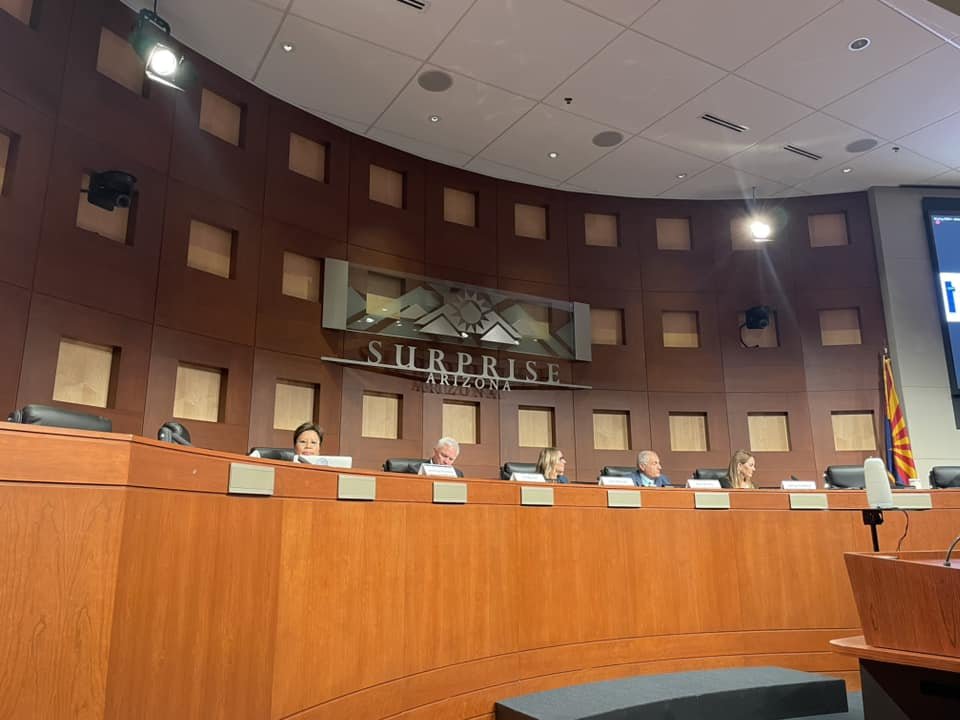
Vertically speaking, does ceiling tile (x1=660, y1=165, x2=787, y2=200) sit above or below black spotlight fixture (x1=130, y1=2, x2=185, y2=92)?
above

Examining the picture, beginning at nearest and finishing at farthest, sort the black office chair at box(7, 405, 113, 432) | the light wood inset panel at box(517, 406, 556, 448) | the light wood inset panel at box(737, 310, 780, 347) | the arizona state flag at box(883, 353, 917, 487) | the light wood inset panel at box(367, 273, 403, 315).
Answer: the black office chair at box(7, 405, 113, 432) < the light wood inset panel at box(367, 273, 403, 315) < the arizona state flag at box(883, 353, 917, 487) < the light wood inset panel at box(517, 406, 556, 448) < the light wood inset panel at box(737, 310, 780, 347)

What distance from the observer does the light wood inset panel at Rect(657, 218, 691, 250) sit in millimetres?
7984

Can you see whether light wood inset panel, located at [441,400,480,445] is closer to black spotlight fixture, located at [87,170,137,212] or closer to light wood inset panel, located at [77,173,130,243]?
light wood inset panel, located at [77,173,130,243]

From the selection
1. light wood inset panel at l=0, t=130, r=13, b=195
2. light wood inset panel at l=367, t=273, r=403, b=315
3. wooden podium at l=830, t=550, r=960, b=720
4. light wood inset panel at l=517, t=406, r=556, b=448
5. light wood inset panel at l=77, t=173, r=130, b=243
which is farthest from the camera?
light wood inset panel at l=517, t=406, r=556, b=448

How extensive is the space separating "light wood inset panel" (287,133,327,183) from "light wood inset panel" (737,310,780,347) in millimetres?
4798

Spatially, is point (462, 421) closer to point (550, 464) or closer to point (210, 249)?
point (550, 464)

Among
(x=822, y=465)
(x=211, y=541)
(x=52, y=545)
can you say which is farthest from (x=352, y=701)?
(x=822, y=465)

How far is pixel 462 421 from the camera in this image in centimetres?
675

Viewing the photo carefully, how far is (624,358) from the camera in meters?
7.48

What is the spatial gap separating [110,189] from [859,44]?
5667mm

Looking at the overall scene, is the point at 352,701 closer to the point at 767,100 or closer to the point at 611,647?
the point at 611,647

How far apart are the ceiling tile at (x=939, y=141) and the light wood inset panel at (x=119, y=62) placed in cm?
694

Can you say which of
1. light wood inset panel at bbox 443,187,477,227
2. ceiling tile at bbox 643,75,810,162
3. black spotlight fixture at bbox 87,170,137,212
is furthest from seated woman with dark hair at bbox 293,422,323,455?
ceiling tile at bbox 643,75,810,162

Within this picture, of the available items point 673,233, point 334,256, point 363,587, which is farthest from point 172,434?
point 673,233
